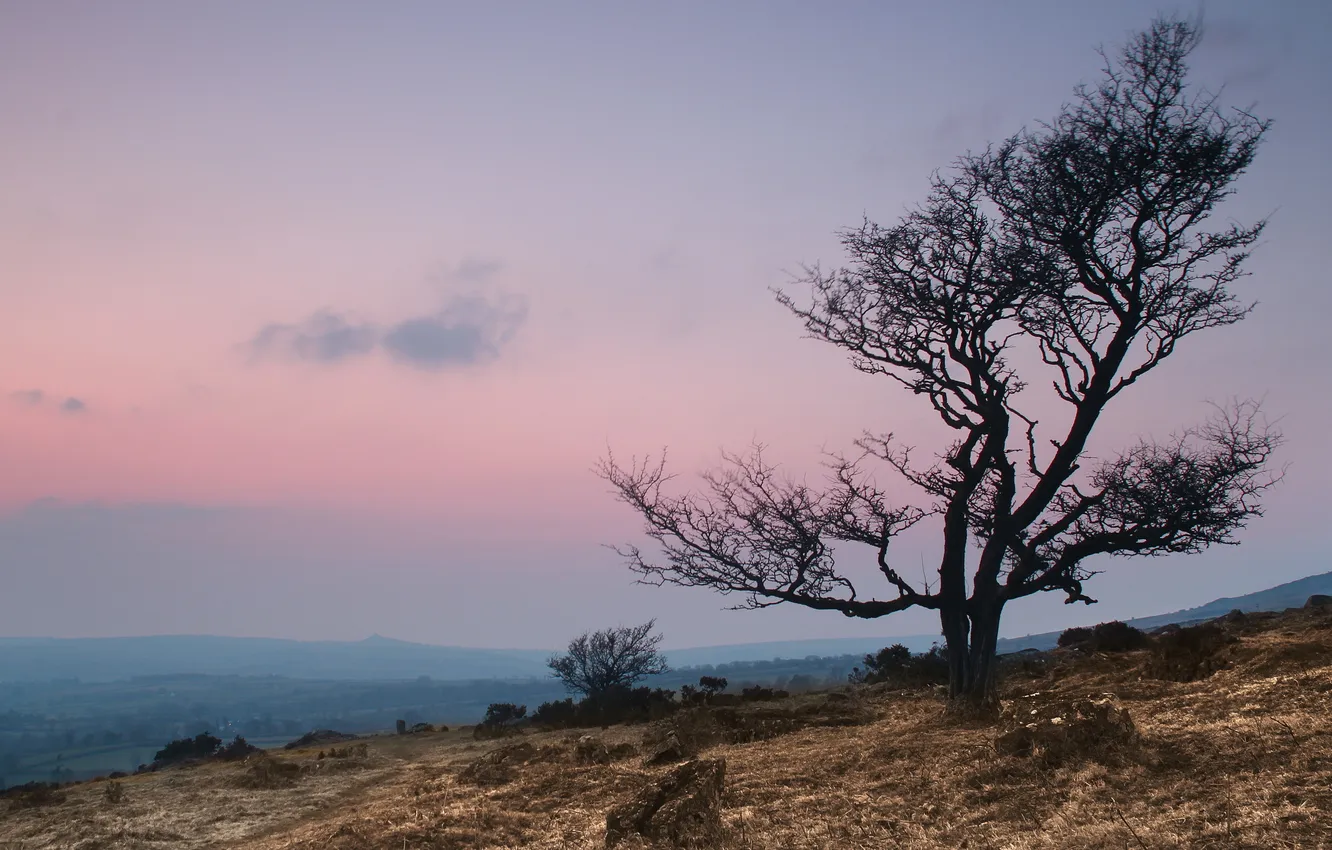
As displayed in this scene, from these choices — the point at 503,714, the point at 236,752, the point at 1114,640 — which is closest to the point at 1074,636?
the point at 1114,640

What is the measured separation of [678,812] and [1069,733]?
5.10 metres

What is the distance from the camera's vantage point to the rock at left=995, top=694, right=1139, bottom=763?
36.5ft

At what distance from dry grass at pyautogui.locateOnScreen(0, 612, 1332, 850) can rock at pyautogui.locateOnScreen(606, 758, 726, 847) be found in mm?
341

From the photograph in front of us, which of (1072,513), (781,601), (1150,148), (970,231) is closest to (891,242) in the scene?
(970,231)

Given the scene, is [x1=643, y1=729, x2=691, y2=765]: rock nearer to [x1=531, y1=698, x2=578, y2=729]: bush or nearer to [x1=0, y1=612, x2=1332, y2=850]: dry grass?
[x1=0, y1=612, x2=1332, y2=850]: dry grass

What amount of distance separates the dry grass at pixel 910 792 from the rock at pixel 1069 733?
0.19 meters

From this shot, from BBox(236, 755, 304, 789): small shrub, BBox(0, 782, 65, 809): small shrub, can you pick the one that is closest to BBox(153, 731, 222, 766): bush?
BBox(0, 782, 65, 809): small shrub

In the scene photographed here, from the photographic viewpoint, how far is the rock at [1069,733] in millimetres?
11133

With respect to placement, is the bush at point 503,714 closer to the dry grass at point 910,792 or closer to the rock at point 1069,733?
the dry grass at point 910,792

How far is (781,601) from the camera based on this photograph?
63.7 ft

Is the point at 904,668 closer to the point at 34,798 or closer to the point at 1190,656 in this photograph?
the point at 1190,656

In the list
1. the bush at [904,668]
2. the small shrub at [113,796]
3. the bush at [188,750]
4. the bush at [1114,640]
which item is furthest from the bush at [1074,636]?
the bush at [188,750]

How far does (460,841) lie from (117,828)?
8892 mm

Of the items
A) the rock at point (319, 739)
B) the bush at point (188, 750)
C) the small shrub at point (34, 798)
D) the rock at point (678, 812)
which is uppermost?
the rock at point (678, 812)
